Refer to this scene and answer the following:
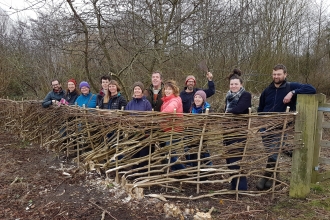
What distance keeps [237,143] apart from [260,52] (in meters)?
8.18

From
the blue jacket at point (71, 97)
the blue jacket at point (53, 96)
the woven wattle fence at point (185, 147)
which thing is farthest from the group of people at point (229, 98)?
the blue jacket at point (53, 96)

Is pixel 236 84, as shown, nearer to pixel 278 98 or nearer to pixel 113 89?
pixel 278 98

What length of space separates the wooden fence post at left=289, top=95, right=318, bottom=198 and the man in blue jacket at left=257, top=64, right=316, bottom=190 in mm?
184

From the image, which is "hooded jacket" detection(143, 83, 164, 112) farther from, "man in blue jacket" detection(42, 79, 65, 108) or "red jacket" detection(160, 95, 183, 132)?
"man in blue jacket" detection(42, 79, 65, 108)

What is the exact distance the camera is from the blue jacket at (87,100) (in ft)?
16.1

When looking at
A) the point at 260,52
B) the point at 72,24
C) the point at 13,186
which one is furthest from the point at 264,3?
the point at 13,186

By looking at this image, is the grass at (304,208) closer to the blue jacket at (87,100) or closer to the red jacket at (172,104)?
the red jacket at (172,104)

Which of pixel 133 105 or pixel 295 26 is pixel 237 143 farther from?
pixel 295 26

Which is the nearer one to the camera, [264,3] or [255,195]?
[255,195]

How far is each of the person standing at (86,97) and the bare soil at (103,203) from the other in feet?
4.10

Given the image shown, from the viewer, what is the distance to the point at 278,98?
3566mm

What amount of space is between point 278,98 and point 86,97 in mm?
3283

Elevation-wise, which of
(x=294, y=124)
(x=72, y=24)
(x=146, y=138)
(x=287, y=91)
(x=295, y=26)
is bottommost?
(x=146, y=138)

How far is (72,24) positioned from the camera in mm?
6719
